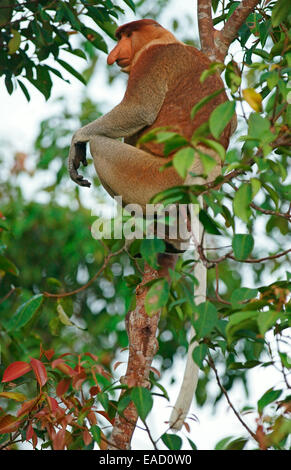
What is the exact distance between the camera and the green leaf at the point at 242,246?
1.66m

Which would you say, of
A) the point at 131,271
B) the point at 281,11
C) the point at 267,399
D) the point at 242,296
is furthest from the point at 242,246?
the point at 131,271

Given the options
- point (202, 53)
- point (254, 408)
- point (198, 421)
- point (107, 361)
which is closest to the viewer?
point (254, 408)

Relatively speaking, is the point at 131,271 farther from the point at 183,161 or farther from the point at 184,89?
the point at 183,161

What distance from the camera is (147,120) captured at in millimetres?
2639

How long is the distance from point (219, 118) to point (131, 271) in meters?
4.29

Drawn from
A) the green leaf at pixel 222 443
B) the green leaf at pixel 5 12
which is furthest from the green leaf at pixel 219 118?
the green leaf at pixel 5 12

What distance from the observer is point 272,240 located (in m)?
5.38

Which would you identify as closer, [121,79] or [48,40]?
[48,40]

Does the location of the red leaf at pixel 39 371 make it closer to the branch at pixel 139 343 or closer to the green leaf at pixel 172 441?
the branch at pixel 139 343

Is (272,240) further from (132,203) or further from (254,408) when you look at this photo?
(254,408)

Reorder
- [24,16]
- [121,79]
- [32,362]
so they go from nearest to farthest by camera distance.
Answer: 1. [32,362]
2. [24,16]
3. [121,79]
